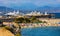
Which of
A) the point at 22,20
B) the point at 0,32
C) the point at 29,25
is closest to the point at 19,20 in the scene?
the point at 22,20

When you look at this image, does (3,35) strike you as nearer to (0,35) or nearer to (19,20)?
(0,35)

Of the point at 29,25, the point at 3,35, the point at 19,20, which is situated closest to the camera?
the point at 3,35

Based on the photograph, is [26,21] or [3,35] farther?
[26,21]

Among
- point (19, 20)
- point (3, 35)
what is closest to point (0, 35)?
point (3, 35)

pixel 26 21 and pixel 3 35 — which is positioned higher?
pixel 3 35

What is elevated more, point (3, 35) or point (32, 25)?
point (3, 35)

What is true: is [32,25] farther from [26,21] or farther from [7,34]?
[7,34]

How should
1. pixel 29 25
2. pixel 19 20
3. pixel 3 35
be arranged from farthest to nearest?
pixel 19 20, pixel 29 25, pixel 3 35

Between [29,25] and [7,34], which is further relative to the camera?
[29,25]
